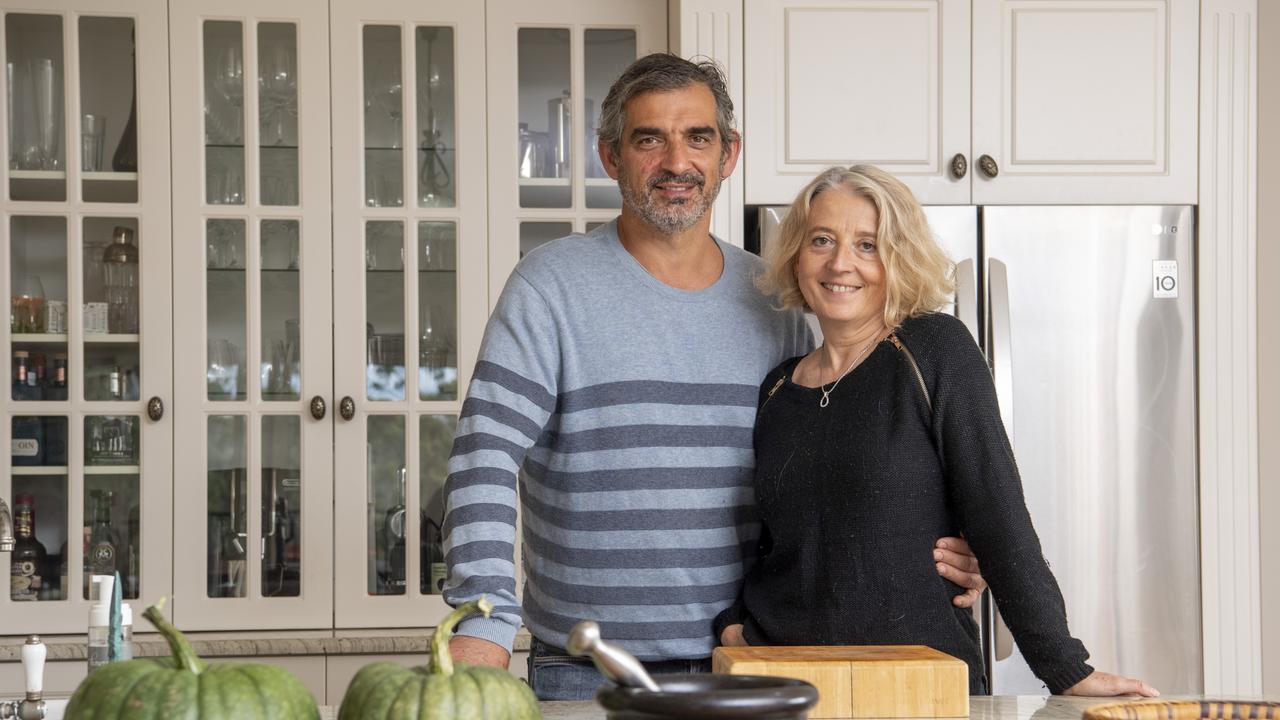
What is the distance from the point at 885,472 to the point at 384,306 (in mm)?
1751

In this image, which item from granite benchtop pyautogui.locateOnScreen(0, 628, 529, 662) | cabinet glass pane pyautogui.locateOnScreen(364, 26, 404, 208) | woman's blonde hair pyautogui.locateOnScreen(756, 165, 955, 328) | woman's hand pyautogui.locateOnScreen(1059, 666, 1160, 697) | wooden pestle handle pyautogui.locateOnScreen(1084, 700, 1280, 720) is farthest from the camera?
cabinet glass pane pyautogui.locateOnScreen(364, 26, 404, 208)

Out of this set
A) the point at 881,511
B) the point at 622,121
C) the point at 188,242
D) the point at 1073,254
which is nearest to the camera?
the point at 881,511

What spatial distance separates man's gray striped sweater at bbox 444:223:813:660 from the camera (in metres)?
1.62

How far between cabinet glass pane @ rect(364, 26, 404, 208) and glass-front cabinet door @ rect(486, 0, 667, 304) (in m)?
0.22

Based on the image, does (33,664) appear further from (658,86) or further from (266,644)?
(266,644)

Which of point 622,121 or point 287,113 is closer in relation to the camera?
point 622,121

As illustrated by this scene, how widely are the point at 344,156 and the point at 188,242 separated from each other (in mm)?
411

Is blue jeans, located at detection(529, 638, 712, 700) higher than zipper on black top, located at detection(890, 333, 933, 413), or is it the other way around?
zipper on black top, located at detection(890, 333, 933, 413)

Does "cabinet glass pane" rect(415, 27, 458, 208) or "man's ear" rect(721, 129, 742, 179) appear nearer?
"man's ear" rect(721, 129, 742, 179)

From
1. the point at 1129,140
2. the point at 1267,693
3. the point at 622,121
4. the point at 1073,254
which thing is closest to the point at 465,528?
the point at 622,121

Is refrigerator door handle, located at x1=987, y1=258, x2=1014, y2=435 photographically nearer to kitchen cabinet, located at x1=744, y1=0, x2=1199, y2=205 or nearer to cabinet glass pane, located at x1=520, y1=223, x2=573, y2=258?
kitchen cabinet, located at x1=744, y1=0, x2=1199, y2=205

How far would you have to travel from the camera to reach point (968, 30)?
257 centimetres

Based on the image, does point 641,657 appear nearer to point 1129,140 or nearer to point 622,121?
point 622,121

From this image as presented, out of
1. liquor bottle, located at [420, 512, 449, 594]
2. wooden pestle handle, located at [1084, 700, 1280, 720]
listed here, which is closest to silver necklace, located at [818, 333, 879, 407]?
wooden pestle handle, located at [1084, 700, 1280, 720]
